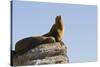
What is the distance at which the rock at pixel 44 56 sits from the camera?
2.05 meters

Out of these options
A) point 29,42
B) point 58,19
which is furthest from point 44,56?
point 58,19

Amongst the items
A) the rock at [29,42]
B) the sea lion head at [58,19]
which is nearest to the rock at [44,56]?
the rock at [29,42]

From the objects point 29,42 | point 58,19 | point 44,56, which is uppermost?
point 58,19

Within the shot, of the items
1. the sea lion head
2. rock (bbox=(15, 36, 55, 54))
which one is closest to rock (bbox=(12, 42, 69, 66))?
rock (bbox=(15, 36, 55, 54))

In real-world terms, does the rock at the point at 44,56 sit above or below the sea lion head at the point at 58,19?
below

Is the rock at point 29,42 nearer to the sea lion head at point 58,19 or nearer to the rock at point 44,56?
the rock at point 44,56

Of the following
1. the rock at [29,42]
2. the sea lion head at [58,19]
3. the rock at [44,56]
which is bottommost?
the rock at [44,56]

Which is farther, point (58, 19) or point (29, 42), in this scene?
point (58, 19)

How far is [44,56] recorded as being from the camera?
2.11 metres

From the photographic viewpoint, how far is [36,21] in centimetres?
212

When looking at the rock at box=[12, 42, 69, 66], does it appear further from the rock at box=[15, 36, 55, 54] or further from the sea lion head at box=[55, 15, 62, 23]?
the sea lion head at box=[55, 15, 62, 23]

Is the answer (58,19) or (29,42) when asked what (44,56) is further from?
(58,19)

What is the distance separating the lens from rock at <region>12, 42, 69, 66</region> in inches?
80.7

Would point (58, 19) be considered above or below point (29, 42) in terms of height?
above
